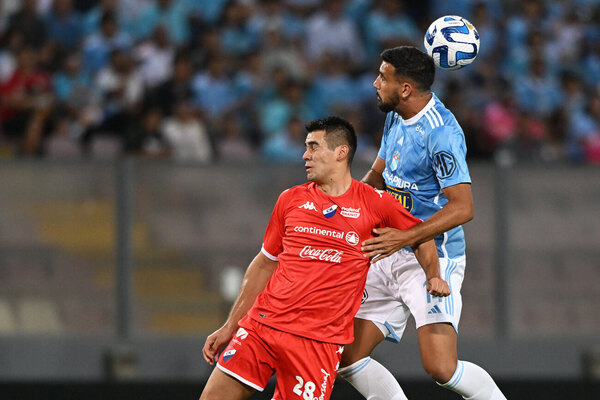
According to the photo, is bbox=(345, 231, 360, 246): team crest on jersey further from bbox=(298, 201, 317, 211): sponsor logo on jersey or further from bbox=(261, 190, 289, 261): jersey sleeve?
bbox=(261, 190, 289, 261): jersey sleeve

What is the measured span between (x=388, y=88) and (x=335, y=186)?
675mm

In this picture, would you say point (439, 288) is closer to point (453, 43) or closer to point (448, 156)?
point (448, 156)

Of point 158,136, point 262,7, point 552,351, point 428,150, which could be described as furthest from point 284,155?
point 428,150

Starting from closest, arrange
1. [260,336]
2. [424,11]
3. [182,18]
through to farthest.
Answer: [260,336], [182,18], [424,11]

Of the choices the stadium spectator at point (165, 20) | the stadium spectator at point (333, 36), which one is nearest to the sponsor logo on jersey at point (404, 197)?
the stadium spectator at point (333, 36)

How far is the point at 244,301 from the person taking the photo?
5.38 m

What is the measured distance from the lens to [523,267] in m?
9.61

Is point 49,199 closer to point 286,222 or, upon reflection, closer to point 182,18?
point 182,18

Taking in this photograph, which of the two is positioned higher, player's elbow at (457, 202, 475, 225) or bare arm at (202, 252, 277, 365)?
player's elbow at (457, 202, 475, 225)

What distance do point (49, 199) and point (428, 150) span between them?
4759mm

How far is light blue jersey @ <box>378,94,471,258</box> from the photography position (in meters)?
5.36

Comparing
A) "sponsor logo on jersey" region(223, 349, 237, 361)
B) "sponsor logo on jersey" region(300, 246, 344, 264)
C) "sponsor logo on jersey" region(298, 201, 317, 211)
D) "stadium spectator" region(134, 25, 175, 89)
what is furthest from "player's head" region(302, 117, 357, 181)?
"stadium spectator" region(134, 25, 175, 89)

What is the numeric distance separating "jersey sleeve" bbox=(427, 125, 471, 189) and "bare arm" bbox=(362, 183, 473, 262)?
6cm

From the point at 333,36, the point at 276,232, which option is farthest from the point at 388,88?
the point at 333,36
